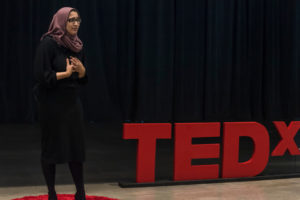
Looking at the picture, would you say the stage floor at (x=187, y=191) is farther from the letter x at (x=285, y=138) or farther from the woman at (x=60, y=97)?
the woman at (x=60, y=97)

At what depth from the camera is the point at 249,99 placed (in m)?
6.94

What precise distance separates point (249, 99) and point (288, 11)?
4.53ft

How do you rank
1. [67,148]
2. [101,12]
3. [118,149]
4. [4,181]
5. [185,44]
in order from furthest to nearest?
[185,44], [101,12], [118,149], [4,181], [67,148]

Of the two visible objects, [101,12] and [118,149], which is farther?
[101,12]

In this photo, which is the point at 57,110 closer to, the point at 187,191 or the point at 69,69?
the point at 69,69

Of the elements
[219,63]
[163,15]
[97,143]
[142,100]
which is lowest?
[97,143]

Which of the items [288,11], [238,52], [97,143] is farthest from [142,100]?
[288,11]

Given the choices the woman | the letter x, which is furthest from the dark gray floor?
the letter x

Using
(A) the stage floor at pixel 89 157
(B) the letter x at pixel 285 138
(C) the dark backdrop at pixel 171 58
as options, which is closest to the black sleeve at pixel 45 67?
(A) the stage floor at pixel 89 157

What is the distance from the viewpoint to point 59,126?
107 inches

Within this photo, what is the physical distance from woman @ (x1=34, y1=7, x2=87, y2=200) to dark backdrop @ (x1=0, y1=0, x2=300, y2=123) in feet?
10.4

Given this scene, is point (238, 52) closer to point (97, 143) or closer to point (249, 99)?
point (249, 99)

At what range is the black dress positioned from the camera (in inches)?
107

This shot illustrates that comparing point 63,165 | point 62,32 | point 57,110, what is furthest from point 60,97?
point 63,165
